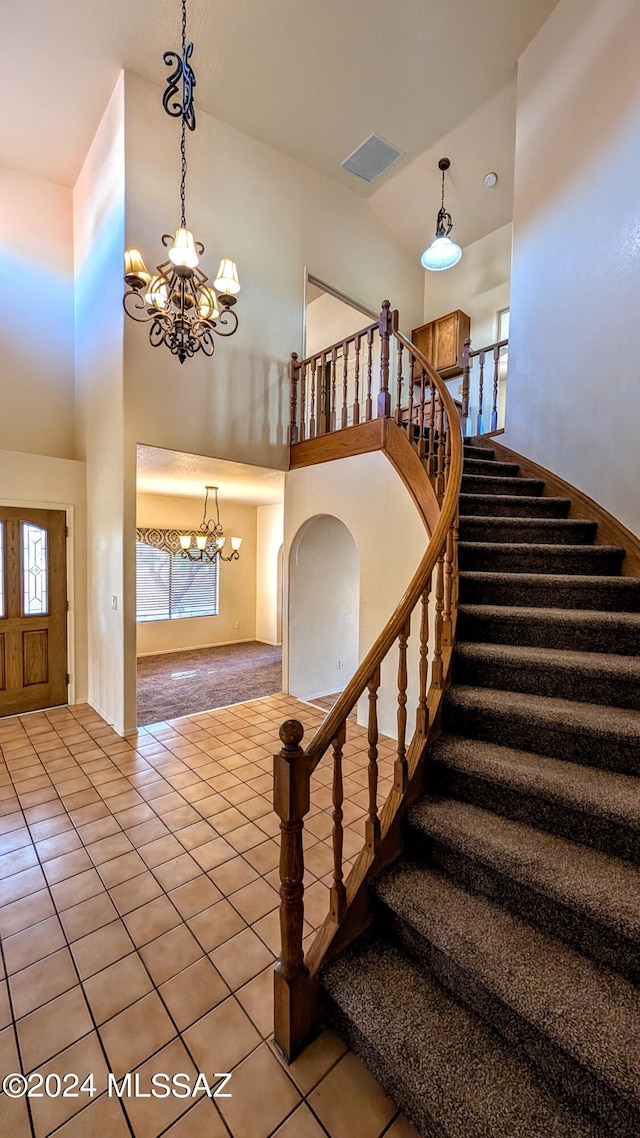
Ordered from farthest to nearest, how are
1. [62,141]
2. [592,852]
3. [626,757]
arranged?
[62,141]
[626,757]
[592,852]

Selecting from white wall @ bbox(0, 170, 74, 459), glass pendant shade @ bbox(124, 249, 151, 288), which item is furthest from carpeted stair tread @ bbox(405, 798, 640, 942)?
white wall @ bbox(0, 170, 74, 459)

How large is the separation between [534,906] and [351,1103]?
76cm

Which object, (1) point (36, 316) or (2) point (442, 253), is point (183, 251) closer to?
(1) point (36, 316)

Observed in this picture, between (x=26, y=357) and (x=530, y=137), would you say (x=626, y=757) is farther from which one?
(x=26, y=357)

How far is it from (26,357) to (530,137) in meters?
5.08

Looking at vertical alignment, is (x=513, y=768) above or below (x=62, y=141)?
below

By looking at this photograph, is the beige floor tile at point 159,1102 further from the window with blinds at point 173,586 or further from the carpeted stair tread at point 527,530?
the window with blinds at point 173,586

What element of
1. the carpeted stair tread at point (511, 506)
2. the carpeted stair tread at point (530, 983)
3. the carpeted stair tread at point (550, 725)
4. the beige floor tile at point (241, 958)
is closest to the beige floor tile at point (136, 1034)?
the beige floor tile at point (241, 958)

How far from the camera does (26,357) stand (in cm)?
437

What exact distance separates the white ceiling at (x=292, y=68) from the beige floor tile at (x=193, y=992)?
5832 mm

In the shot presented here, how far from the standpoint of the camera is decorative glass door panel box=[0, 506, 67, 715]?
13.4 ft

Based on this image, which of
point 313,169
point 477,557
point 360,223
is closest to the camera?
point 477,557

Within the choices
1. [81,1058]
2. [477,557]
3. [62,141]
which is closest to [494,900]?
[81,1058]

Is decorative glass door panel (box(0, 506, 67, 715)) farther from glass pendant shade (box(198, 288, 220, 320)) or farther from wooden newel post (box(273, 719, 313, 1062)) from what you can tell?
wooden newel post (box(273, 719, 313, 1062))
